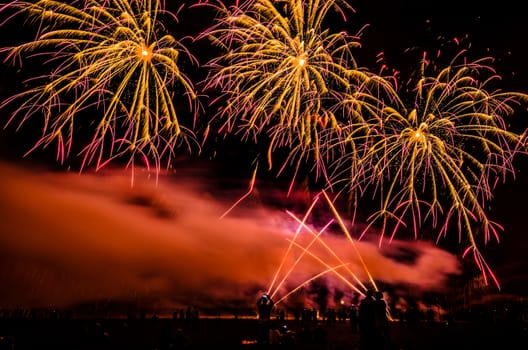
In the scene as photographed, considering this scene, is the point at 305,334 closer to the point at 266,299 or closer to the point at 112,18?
the point at 266,299

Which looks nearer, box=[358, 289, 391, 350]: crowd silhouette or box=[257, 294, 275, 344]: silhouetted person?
box=[358, 289, 391, 350]: crowd silhouette

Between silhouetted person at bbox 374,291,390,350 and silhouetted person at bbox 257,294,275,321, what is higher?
silhouetted person at bbox 257,294,275,321

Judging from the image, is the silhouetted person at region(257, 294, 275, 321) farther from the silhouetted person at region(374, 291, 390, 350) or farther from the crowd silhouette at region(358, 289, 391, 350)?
the silhouetted person at region(374, 291, 390, 350)

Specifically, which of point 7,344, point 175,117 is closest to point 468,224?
point 175,117

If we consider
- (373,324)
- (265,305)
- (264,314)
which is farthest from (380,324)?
(264,314)

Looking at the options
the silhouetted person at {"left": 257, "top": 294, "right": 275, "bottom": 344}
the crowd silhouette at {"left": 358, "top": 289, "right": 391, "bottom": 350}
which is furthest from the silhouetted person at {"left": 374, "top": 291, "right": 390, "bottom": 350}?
the silhouetted person at {"left": 257, "top": 294, "right": 275, "bottom": 344}

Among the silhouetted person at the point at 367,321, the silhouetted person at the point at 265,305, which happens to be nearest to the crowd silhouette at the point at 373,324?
the silhouetted person at the point at 367,321
